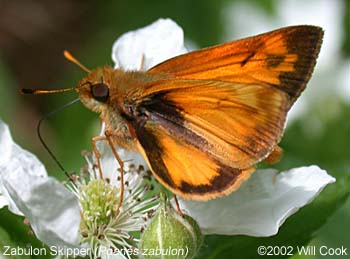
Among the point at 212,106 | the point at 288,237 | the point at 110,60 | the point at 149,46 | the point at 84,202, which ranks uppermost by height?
the point at 110,60

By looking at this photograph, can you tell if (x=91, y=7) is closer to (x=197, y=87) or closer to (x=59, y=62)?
(x=59, y=62)

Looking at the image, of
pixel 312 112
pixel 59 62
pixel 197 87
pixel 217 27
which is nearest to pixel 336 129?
pixel 312 112

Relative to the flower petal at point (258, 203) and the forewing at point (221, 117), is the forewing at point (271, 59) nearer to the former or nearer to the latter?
the forewing at point (221, 117)

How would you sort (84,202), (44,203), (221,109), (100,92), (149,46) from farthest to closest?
(149,46) → (84,202) → (100,92) → (221,109) → (44,203)

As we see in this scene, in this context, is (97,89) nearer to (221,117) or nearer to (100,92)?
(100,92)

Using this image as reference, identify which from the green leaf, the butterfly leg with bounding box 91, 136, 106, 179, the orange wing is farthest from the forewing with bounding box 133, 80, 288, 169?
the green leaf

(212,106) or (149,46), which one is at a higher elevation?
(149,46)

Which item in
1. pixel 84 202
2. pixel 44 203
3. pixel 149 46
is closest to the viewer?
pixel 44 203

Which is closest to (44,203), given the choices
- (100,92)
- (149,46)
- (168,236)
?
(168,236)
